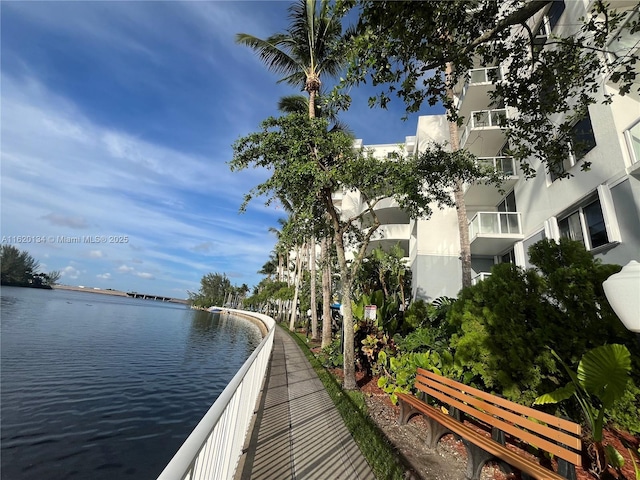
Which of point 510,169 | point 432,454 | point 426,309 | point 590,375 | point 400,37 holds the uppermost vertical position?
point 510,169

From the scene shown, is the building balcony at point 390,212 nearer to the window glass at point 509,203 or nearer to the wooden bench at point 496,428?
the window glass at point 509,203

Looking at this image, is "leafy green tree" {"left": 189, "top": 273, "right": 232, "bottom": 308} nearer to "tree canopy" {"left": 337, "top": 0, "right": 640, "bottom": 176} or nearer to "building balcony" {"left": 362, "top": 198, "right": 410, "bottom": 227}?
"building balcony" {"left": 362, "top": 198, "right": 410, "bottom": 227}

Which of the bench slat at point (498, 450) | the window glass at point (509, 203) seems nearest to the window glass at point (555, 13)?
the window glass at point (509, 203)

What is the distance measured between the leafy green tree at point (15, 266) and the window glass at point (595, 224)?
106353mm

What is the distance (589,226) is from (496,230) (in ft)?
16.4

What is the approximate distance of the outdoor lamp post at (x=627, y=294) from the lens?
8.16 ft

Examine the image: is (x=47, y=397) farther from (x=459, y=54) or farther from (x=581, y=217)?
(x=581, y=217)

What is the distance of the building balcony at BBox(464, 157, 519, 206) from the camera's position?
14839mm

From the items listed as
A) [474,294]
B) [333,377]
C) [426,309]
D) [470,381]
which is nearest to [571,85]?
[474,294]

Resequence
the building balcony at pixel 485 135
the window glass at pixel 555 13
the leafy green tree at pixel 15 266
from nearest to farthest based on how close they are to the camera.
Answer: the window glass at pixel 555 13, the building balcony at pixel 485 135, the leafy green tree at pixel 15 266

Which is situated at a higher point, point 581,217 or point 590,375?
point 581,217

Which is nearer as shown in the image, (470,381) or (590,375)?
(590,375)

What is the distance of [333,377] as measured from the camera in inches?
351

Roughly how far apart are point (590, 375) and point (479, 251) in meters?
14.8
